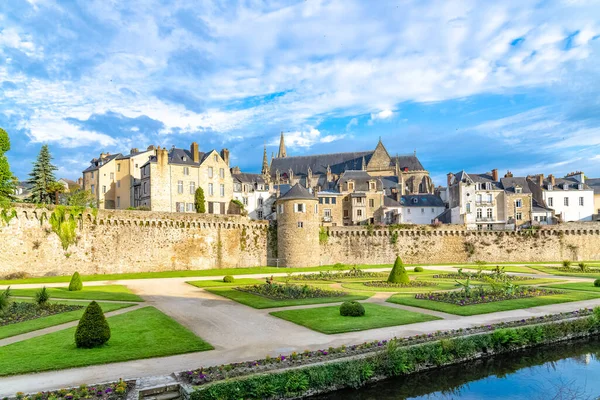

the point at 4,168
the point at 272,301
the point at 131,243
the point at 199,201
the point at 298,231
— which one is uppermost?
the point at 4,168

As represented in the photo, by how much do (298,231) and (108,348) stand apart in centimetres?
3407

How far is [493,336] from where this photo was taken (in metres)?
14.3

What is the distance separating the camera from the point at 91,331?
42.8 ft

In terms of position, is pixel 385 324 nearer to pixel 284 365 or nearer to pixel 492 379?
pixel 492 379

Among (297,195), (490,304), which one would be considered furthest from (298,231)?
(490,304)

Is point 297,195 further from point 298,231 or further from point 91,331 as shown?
point 91,331

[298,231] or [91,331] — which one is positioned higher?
[298,231]

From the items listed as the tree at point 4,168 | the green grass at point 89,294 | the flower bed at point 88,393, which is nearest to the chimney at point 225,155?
the tree at point 4,168

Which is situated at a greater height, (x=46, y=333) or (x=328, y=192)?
(x=328, y=192)

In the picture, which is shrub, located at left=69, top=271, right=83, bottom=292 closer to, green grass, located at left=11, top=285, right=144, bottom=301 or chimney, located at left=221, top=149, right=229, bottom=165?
green grass, located at left=11, top=285, right=144, bottom=301

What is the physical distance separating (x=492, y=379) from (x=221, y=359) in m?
7.47

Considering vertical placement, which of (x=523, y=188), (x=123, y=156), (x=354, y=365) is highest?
(x=123, y=156)

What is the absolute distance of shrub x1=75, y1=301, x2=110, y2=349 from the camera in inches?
512

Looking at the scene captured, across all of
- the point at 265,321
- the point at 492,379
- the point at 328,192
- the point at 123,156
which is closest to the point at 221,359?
the point at 265,321
